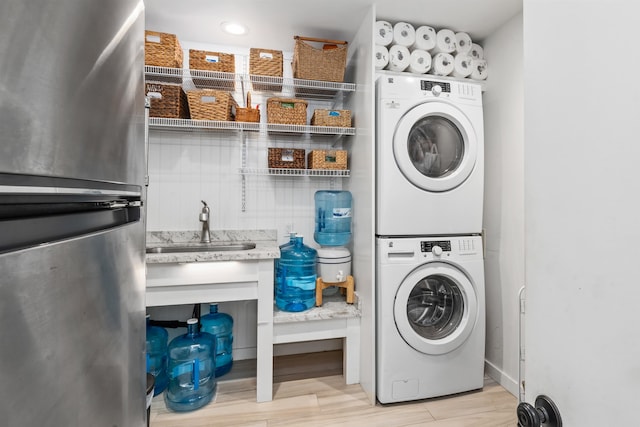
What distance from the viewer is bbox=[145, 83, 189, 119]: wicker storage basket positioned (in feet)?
6.35

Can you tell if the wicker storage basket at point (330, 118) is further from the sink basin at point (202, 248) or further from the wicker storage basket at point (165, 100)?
the sink basin at point (202, 248)

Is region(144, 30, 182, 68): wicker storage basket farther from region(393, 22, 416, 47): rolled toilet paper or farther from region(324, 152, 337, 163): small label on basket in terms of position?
region(393, 22, 416, 47): rolled toilet paper

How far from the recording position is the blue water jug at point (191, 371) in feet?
5.83

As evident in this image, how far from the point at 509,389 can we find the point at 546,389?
77.3 inches

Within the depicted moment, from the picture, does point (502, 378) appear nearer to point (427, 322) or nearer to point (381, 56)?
point (427, 322)

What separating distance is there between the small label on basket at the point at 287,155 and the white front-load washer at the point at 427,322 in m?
0.94

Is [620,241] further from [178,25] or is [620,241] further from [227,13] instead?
[178,25]

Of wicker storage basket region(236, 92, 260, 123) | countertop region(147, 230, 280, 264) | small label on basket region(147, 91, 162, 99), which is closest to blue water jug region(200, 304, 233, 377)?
countertop region(147, 230, 280, 264)

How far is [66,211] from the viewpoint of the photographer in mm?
350

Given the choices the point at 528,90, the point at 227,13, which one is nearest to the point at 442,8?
the point at 227,13

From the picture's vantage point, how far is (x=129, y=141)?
1.73ft

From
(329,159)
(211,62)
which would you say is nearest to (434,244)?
(329,159)

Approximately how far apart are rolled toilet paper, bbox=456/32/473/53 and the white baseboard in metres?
2.40

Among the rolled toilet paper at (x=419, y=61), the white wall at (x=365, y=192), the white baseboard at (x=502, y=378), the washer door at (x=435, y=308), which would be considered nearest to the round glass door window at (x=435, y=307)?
the washer door at (x=435, y=308)
